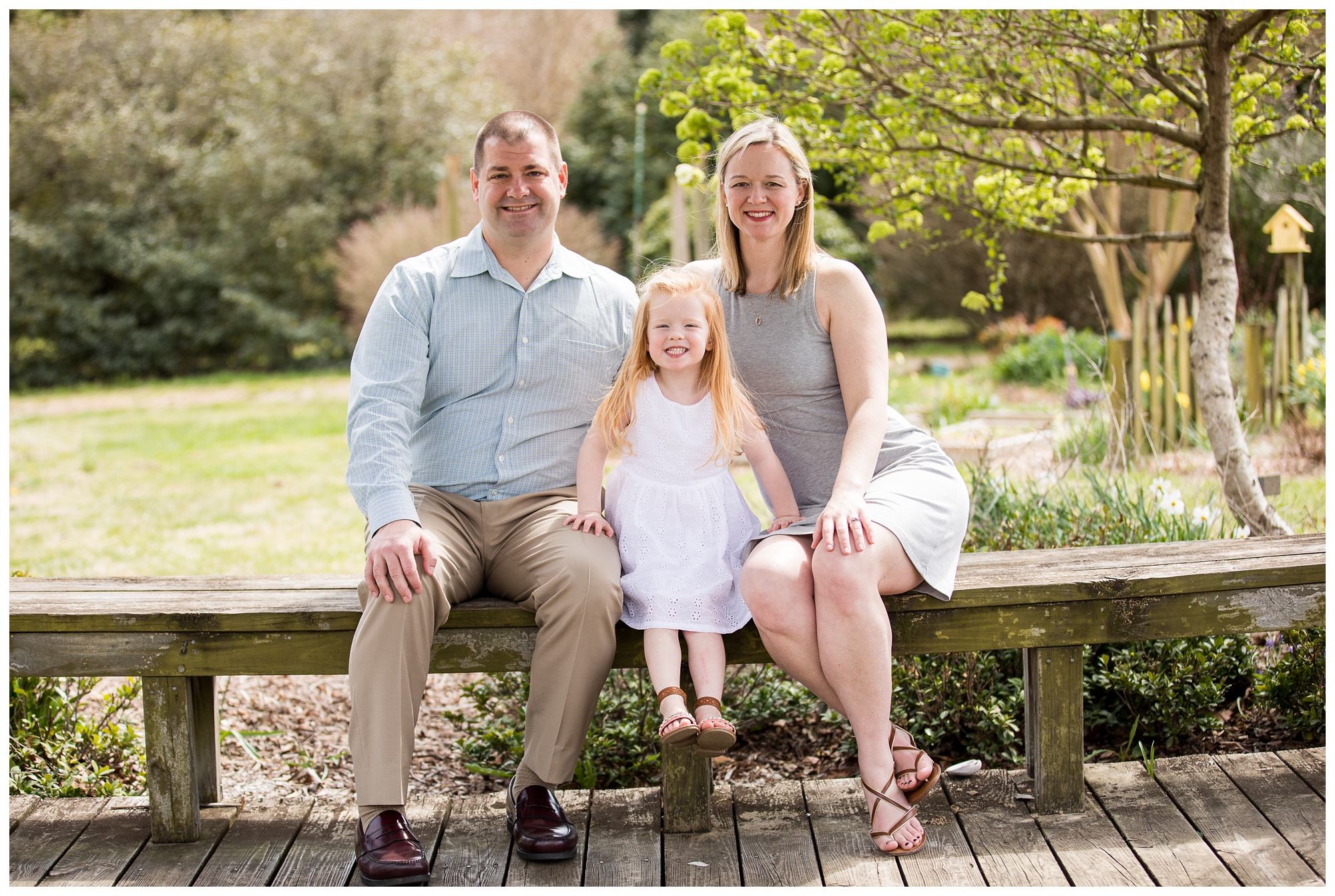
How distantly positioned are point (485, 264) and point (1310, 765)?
235cm

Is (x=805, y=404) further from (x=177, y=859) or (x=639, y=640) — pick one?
(x=177, y=859)

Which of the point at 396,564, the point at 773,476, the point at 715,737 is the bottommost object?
the point at 715,737

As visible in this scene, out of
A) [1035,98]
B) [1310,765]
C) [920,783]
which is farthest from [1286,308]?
[920,783]

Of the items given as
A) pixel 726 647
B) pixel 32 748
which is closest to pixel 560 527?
pixel 726 647

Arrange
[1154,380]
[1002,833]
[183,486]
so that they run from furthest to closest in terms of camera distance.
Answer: [183,486] < [1154,380] < [1002,833]

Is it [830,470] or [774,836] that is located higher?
[830,470]

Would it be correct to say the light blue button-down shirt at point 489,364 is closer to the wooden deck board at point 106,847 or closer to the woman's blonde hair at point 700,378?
the woman's blonde hair at point 700,378

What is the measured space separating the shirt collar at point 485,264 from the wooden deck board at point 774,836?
1347mm

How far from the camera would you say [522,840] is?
2.38m

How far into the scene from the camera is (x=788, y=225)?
2.68 metres

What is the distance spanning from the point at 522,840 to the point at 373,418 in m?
0.99

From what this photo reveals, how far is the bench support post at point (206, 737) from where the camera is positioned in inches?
102

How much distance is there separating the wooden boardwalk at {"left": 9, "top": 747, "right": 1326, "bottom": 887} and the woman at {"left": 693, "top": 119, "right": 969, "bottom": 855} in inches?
6.5

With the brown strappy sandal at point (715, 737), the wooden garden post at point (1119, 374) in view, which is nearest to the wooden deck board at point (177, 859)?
the brown strappy sandal at point (715, 737)
